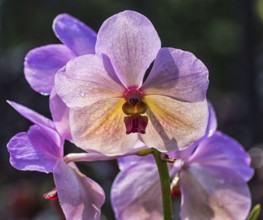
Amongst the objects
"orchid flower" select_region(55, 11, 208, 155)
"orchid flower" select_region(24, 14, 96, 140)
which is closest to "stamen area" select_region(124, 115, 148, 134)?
"orchid flower" select_region(55, 11, 208, 155)

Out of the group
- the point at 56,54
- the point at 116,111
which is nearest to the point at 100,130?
the point at 116,111

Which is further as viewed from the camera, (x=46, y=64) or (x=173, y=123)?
(x=46, y=64)

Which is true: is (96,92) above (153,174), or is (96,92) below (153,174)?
above

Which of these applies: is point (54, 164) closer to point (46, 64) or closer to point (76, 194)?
point (76, 194)

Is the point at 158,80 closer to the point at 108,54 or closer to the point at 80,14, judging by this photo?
the point at 108,54

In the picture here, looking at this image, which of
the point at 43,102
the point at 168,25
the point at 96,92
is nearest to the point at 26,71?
the point at 96,92

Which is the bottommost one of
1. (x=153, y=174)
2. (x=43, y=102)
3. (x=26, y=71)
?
(x=43, y=102)
